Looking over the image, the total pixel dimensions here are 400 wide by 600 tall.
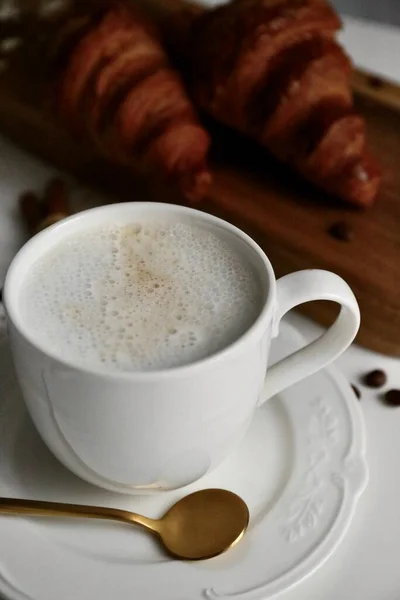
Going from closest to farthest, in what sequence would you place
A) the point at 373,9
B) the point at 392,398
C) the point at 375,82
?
the point at 392,398 < the point at 375,82 < the point at 373,9

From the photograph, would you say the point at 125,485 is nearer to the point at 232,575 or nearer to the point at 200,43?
the point at 232,575

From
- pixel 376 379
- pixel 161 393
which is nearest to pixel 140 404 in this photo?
pixel 161 393

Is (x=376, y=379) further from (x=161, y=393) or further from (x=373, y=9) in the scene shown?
(x=373, y=9)

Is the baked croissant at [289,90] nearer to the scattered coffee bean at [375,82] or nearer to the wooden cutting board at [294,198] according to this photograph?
the wooden cutting board at [294,198]

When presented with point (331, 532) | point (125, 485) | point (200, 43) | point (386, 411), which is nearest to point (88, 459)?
point (125, 485)

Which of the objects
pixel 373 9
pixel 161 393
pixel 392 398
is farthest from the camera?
pixel 373 9

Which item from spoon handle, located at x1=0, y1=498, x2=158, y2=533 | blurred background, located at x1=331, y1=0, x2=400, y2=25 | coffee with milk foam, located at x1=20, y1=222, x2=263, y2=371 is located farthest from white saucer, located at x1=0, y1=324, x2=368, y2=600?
blurred background, located at x1=331, y1=0, x2=400, y2=25

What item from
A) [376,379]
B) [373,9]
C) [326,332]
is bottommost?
[373,9]
